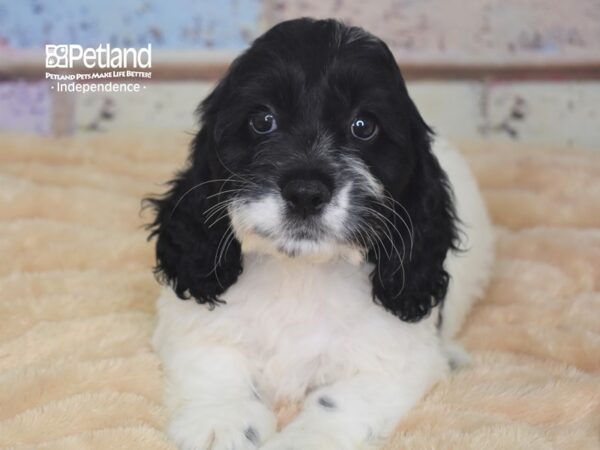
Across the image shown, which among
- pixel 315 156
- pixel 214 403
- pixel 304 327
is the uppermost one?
pixel 315 156

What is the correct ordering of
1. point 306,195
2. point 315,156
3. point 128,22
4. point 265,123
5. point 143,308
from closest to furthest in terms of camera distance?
point 306,195, point 315,156, point 265,123, point 143,308, point 128,22

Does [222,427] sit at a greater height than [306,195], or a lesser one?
lesser

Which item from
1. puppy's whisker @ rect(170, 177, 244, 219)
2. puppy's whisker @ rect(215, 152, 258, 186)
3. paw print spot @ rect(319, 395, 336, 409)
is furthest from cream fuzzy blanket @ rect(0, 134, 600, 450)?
puppy's whisker @ rect(215, 152, 258, 186)

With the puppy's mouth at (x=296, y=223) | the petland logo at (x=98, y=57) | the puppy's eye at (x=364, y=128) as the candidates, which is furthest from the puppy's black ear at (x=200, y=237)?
the petland logo at (x=98, y=57)

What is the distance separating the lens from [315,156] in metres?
2.39

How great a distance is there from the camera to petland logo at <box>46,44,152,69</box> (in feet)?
17.5

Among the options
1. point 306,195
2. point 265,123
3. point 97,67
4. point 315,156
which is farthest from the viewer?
point 97,67

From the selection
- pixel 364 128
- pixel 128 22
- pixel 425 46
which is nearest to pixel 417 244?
pixel 364 128

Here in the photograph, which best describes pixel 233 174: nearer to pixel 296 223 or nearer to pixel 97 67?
pixel 296 223

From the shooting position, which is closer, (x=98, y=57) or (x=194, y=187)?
(x=194, y=187)

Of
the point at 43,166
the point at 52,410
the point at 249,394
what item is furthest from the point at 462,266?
the point at 43,166

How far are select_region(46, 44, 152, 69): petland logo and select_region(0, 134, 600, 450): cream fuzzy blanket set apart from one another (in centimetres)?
62

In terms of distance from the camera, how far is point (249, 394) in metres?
2.67

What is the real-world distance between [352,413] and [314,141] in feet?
2.48
